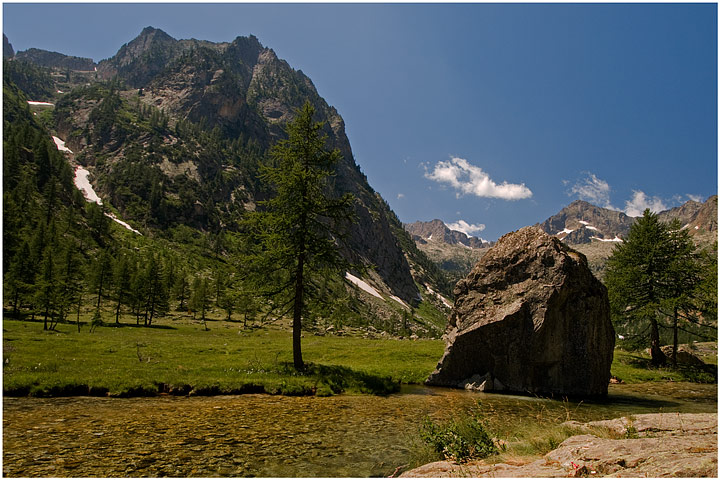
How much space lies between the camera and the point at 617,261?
3525 cm

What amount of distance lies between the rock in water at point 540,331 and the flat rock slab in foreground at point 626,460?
442 inches

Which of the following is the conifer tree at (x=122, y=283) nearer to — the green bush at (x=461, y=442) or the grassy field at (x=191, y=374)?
the grassy field at (x=191, y=374)

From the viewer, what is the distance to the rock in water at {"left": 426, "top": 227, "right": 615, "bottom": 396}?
19172 mm

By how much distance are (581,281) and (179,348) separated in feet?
98.2

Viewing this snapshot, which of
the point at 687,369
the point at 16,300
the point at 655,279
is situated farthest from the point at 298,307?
the point at 16,300

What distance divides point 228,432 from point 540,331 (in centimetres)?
1601

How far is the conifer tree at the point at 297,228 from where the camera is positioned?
21.0 meters

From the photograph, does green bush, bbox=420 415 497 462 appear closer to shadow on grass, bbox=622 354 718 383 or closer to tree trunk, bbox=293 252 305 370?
tree trunk, bbox=293 252 305 370

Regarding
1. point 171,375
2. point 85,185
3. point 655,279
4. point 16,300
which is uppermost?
point 85,185

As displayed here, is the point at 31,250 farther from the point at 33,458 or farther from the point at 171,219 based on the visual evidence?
the point at 171,219

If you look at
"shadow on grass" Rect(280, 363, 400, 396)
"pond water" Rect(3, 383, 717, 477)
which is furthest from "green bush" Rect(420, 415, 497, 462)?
"shadow on grass" Rect(280, 363, 400, 396)

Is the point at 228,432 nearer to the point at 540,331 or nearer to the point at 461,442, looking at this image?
the point at 461,442

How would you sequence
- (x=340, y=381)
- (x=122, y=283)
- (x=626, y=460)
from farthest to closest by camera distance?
(x=122, y=283) < (x=340, y=381) < (x=626, y=460)

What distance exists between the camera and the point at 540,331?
18906 mm
